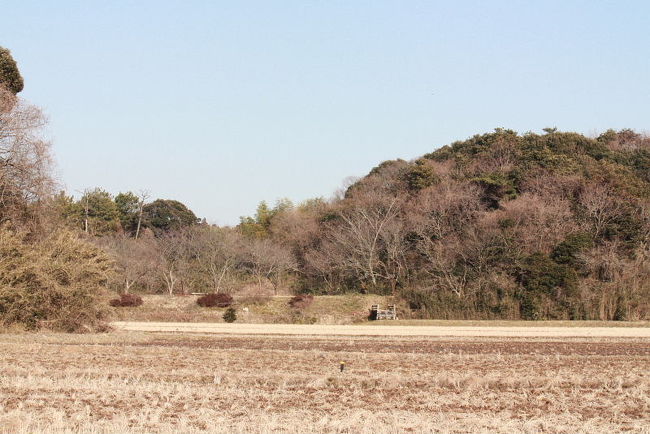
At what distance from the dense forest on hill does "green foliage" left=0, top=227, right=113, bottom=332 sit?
0.06 m

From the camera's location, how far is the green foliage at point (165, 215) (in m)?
85.4

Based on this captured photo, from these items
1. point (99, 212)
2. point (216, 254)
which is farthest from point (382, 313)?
point (99, 212)

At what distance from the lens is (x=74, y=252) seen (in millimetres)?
31781

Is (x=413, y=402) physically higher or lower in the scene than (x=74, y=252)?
lower

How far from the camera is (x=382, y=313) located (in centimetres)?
4791

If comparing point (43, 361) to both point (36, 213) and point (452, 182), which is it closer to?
point (36, 213)

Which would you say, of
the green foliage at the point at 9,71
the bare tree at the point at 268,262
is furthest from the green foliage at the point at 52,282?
the bare tree at the point at 268,262

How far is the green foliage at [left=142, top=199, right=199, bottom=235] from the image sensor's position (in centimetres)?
8544

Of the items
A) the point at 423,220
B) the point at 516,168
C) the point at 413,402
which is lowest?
the point at 413,402

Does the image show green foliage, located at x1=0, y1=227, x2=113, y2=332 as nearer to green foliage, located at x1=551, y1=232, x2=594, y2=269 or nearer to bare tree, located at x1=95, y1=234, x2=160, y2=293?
bare tree, located at x1=95, y1=234, x2=160, y2=293

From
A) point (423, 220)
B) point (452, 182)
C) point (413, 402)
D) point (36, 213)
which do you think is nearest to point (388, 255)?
point (423, 220)

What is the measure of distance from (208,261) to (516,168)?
25.1 meters

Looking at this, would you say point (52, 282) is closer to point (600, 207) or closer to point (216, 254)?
point (216, 254)

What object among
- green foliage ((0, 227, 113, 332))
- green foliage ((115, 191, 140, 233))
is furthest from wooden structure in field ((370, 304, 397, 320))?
green foliage ((115, 191, 140, 233))
